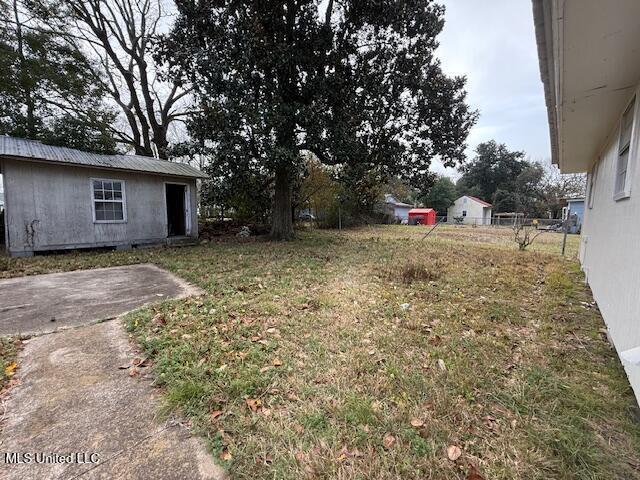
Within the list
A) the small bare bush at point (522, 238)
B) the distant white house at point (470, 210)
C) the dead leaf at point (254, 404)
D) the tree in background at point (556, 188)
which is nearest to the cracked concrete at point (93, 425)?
the dead leaf at point (254, 404)

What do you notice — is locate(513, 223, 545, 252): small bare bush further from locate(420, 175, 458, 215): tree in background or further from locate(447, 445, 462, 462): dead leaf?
locate(420, 175, 458, 215): tree in background

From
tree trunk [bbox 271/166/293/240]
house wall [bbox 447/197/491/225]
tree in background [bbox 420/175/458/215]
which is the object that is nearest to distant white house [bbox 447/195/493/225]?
house wall [bbox 447/197/491/225]

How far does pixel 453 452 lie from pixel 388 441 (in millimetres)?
350

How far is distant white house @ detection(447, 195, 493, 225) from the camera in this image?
34.1 meters

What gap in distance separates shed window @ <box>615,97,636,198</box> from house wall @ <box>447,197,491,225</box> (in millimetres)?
32293

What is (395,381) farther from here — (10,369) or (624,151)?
(624,151)

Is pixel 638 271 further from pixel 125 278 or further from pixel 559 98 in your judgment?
pixel 125 278

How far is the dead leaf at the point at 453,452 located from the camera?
1.52 m

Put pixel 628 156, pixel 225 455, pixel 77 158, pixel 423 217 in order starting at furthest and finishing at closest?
pixel 423 217 < pixel 77 158 < pixel 628 156 < pixel 225 455

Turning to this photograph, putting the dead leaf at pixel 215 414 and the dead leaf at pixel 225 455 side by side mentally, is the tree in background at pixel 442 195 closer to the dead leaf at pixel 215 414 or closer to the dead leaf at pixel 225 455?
the dead leaf at pixel 215 414

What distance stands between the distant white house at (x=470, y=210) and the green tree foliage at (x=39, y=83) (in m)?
33.8

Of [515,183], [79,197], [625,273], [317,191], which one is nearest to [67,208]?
[79,197]

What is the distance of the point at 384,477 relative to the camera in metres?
1.41

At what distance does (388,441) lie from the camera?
5.34 ft
